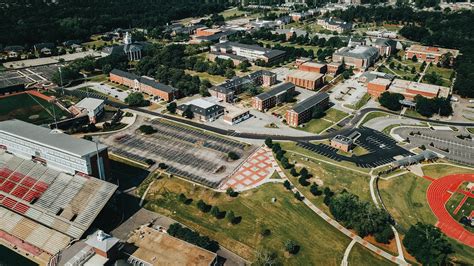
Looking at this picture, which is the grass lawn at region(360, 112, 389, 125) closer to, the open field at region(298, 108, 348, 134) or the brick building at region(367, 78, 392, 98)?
the open field at region(298, 108, 348, 134)

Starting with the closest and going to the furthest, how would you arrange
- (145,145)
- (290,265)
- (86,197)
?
(290,265) < (86,197) < (145,145)

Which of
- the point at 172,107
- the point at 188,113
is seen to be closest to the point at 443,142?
the point at 188,113

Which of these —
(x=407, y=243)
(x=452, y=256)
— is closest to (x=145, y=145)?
(x=407, y=243)

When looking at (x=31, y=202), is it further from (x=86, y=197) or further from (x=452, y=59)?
(x=452, y=59)

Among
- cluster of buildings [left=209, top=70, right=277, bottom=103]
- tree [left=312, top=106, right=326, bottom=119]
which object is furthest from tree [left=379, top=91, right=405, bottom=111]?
cluster of buildings [left=209, top=70, right=277, bottom=103]

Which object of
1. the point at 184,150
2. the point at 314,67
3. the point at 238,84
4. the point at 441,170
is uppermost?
the point at 314,67

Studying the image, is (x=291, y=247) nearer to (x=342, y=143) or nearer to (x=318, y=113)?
(x=342, y=143)
